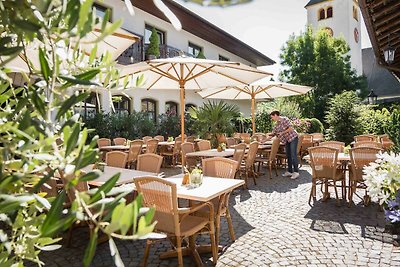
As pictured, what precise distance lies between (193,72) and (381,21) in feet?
14.9

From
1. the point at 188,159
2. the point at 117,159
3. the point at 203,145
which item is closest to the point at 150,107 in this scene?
the point at 203,145

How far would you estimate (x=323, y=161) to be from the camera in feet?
20.2

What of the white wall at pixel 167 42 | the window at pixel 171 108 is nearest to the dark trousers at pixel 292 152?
the white wall at pixel 167 42

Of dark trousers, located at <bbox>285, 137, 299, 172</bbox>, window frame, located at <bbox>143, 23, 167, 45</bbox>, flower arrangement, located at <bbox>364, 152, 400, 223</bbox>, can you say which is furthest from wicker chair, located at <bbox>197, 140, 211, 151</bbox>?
window frame, located at <bbox>143, 23, 167, 45</bbox>

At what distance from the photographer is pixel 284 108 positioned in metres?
19.3

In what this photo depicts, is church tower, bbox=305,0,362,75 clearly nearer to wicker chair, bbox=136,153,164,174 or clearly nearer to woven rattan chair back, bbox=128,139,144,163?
woven rattan chair back, bbox=128,139,144,163

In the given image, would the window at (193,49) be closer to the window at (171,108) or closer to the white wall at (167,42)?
the white wall at (167,42)

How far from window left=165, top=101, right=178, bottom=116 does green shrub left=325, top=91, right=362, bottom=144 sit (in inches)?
327

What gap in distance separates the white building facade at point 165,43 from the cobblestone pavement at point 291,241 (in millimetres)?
8333

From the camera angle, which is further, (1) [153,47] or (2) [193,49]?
(2) [193,49]

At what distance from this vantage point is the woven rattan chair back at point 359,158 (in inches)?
227

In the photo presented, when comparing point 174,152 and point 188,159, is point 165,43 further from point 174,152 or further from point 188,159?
point 188,159

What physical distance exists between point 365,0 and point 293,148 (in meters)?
4.11

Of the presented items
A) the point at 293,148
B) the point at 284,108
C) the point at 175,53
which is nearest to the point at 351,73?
the point at 284,108
